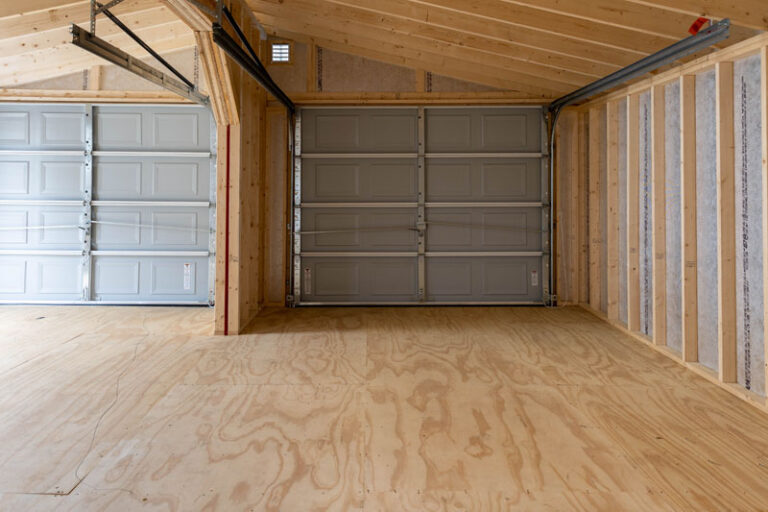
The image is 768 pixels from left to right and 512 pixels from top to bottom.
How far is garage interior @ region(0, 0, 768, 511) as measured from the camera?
7.57 feet

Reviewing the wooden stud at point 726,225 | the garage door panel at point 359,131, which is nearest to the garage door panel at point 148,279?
the garage door panel at point 359,131

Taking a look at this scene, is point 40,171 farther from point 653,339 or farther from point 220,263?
point 653,339

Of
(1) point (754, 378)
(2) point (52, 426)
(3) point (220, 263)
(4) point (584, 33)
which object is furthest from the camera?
(3) point (220, 263)

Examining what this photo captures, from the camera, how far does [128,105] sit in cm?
625

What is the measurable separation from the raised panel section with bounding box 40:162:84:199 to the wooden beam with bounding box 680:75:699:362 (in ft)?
22.8

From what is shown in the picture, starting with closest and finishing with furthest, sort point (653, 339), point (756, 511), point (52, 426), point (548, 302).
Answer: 1. point (756, 511)
2. point (52, 426)
3. point (653, 339)
4. point (548, 302)

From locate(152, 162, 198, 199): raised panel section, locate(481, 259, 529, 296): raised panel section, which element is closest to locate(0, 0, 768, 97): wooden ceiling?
locate(152, 162, 198, 199): raised panel section

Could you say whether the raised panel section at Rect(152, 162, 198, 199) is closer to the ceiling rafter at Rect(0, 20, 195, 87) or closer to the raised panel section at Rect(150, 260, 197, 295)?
the raised panel section at Rect(150, 260, 197, 295)

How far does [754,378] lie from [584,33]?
294 cm

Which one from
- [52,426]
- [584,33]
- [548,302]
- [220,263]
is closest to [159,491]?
[52,426]

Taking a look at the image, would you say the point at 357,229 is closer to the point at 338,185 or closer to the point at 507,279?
the point at 338,185

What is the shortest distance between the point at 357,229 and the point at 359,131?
131 cm

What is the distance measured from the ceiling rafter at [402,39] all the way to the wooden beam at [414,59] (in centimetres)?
14

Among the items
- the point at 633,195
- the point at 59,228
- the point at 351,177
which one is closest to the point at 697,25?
the point at 633,195
